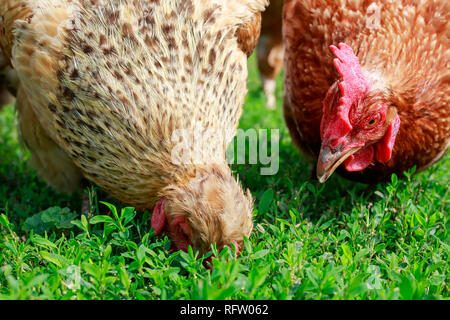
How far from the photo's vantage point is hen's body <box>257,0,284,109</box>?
586 centimetres

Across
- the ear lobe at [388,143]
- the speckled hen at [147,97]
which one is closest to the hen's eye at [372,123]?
the ear lobe at [388,143]

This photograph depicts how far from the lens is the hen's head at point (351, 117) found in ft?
9.20

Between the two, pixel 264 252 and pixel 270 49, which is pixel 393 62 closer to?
pixel 264 252

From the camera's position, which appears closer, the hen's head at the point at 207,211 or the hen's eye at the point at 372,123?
the hen's head at the point at 207,211

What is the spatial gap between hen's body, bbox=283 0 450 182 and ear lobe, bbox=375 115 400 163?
88mm

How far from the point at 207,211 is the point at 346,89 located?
3.57 feet

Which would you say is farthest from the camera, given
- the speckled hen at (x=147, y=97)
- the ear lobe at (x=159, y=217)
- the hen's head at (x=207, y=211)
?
the ear lobe at (x=159, y=217)

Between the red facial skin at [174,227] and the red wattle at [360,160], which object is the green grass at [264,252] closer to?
the red facial skin at [174,227]

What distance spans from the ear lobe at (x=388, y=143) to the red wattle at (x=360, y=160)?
48 millimetres

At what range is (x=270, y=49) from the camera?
6336mm

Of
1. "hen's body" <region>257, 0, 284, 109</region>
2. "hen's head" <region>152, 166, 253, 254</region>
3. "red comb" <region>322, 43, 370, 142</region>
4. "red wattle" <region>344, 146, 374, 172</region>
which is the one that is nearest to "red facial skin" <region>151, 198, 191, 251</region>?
"hen's head" <region>152, 166, 253, 254</region>

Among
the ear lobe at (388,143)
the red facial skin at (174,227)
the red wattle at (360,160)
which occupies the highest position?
the ear lobe at (388,143)

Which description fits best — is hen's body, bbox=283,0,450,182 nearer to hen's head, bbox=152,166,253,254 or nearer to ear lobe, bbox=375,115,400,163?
ear lobe, bbox=375,115,400,163

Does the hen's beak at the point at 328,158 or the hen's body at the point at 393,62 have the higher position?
the hen's body at the point at 393,62
